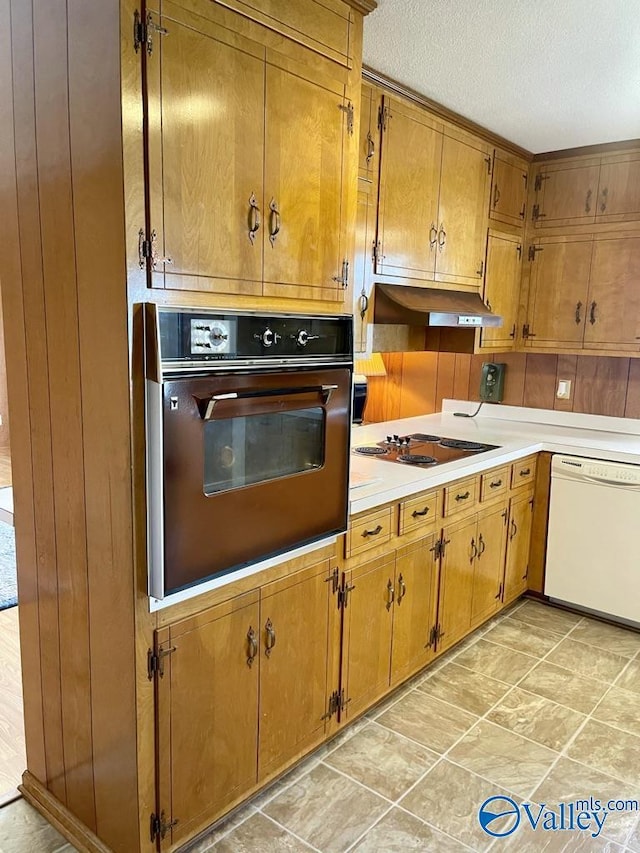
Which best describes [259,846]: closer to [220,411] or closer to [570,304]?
[220,411]

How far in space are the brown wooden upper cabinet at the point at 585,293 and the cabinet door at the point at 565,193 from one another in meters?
0.11

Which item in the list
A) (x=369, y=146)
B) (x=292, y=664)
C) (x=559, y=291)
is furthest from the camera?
(x=559, y=291)

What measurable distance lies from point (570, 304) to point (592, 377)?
1.52 feet

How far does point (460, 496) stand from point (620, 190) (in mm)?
1851

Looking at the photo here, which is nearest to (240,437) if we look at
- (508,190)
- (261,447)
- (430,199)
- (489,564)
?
(261,447)

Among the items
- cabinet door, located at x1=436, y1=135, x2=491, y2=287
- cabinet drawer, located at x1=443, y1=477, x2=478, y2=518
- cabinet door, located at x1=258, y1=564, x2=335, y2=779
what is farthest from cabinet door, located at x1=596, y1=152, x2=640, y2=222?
cabinet door, located at x1=258, y1=564, x2=335, y2=779

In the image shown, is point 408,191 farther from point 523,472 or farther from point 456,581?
point 456,581

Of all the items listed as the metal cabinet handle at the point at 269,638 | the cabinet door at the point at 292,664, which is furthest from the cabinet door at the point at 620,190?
the metal cabinet handle at the point at 269,638

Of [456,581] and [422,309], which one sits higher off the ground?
[422,309]

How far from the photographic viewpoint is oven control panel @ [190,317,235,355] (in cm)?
154

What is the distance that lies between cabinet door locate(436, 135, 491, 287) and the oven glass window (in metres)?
1.37

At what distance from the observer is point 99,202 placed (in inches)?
58.5

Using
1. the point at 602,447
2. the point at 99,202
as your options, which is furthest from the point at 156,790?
the point at 602,447

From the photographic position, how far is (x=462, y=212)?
3043 mm
